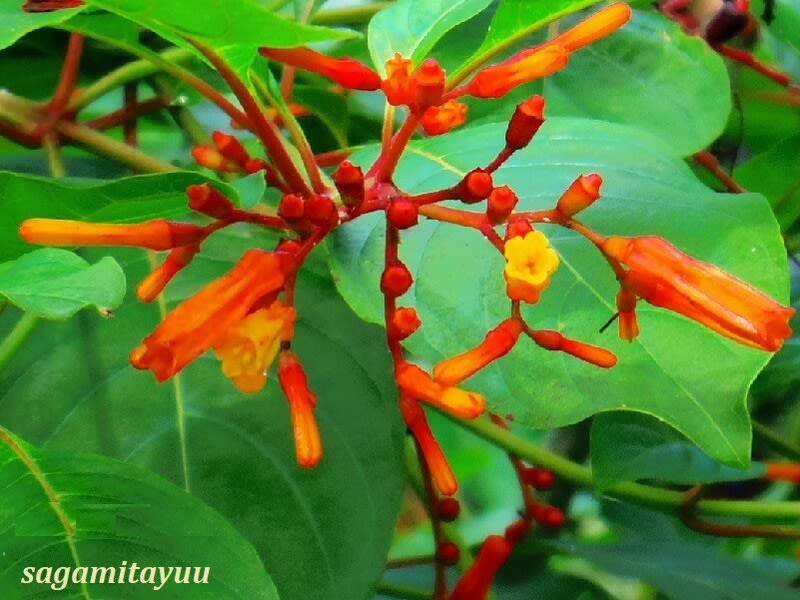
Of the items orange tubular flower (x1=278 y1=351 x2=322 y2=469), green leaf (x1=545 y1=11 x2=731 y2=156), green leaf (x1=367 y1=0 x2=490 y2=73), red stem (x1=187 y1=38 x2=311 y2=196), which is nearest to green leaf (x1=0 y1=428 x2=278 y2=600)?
orange tubular flower (x1=278 y1=351 x2=322 y2=469)

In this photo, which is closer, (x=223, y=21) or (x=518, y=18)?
(x=223, y=21)

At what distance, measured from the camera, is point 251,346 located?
0.44 metres

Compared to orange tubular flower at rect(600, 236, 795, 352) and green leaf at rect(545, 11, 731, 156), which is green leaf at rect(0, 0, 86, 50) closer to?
orange tubular flower at rect(600, 236, 795, 352)

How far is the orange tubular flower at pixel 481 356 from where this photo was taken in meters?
0.44

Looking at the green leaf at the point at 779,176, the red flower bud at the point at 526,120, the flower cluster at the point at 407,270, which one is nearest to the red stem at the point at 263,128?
the flower cluster at the point at 407,270

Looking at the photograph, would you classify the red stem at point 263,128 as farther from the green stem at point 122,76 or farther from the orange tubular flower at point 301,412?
the green stem at point 122,76

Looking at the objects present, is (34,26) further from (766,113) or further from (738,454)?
(766,113)

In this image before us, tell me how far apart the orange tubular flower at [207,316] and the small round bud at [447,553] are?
13.0 inches

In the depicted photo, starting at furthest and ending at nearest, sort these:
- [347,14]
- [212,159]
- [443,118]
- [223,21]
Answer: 1. [347,14]
2. [212,159]
3. [443,118]
4. [223,21]

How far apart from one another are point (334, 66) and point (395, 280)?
0.47 feet

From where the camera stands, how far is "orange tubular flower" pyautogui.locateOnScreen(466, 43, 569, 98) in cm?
49

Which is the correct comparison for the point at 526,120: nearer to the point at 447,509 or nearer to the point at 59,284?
the point at 59,284

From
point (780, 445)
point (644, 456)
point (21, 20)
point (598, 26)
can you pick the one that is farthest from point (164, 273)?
point (780, 445)

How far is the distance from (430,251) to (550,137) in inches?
4.5
